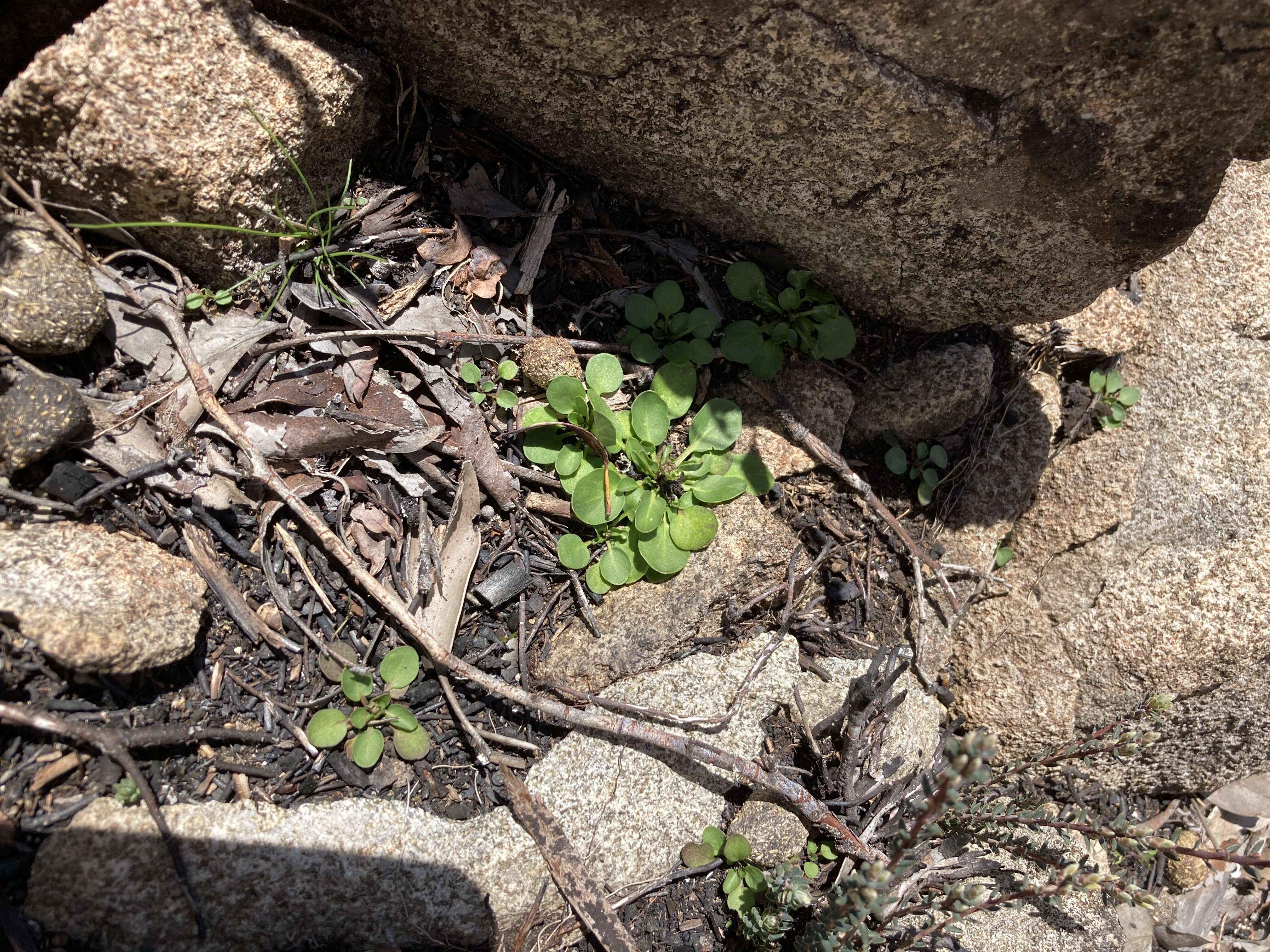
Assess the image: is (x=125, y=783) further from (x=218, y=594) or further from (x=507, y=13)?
(x=507, y=13)

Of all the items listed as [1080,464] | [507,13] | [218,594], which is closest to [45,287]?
[218,594]

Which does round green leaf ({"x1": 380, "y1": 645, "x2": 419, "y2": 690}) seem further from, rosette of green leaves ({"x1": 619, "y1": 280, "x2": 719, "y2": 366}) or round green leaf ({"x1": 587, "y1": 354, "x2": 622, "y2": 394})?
rosette of green leaves ({"x1": 619, "y1": 280, "x2": 719, "y2": 366})

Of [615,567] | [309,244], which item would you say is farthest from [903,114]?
[309,244]

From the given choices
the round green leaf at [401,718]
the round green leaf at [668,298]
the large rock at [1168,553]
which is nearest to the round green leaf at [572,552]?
the round green leaf at [401,718]

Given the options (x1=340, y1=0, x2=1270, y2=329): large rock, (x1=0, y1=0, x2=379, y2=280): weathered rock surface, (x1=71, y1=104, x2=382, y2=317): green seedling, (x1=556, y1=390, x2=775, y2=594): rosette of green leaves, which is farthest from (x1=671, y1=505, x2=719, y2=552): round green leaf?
(x1=0, y1=0, x2=379, y2=280): weathered rock surface

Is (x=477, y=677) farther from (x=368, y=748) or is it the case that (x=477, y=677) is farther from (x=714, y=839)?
(x=714, y=839)
